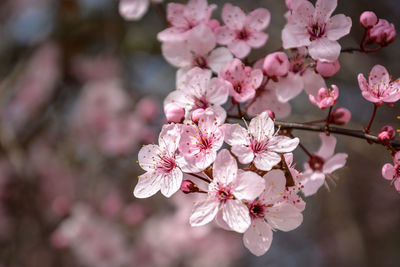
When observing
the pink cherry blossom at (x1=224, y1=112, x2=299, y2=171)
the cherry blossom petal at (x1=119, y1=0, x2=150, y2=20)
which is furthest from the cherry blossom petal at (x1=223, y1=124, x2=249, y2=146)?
the cherry blossom petal at (x1=119, y1=0, x2=150, y2=20)

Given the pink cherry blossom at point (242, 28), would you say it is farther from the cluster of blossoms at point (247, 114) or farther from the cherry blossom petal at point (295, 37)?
the cherry blossom petal at point (295, 37)

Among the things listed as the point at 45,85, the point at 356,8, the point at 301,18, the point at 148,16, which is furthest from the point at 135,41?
the point at 301,18

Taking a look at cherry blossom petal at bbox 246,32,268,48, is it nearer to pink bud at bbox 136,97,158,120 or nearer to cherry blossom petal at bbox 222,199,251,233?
cherry blossom petal at bbox 222,199,251,233

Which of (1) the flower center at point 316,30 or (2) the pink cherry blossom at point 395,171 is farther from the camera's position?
(1) the flower center at point 316,30

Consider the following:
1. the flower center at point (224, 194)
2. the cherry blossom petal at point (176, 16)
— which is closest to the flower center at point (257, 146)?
the flower center at point (224, 194)

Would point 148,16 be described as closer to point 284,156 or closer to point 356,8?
point 356,8

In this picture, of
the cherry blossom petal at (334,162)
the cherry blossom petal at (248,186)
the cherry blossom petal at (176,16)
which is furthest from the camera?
the cherry blossom petal at (176,16)

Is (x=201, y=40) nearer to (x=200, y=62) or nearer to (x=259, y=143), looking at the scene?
(x=200, y=62)

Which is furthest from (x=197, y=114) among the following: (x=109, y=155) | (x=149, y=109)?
(x=109, y=155)
